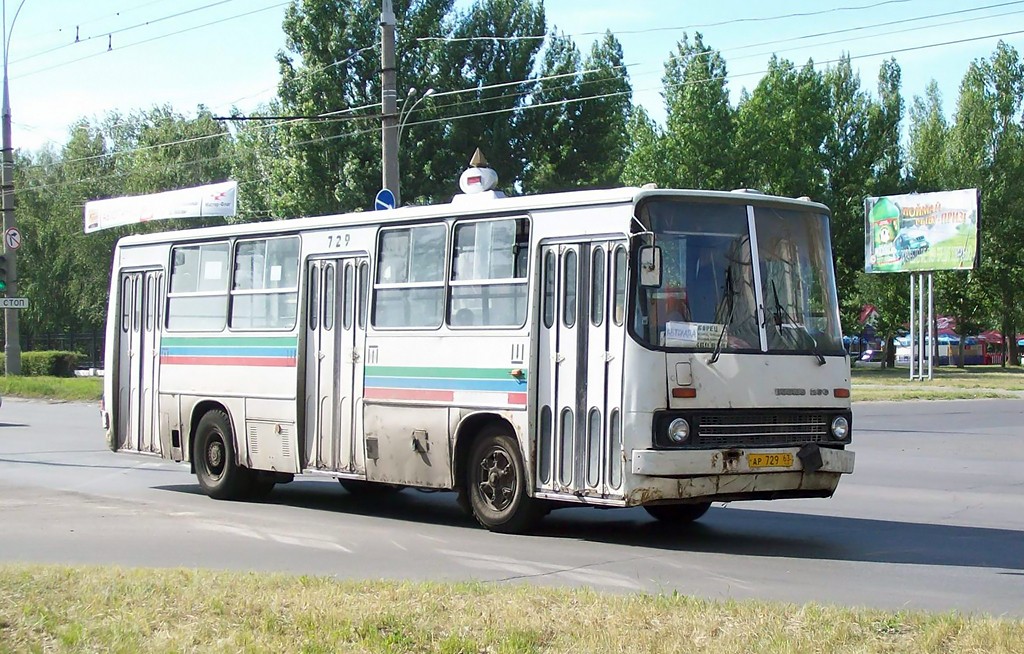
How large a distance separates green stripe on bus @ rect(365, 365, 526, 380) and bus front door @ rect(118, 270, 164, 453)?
413cm

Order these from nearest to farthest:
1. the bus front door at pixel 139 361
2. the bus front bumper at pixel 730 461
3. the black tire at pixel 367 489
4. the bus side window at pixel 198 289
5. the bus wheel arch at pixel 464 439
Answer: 1. the bus front bumper at pixel 730 461
2. the bus wheel arch at pixel 464 439
3. the bus side window at pixel 198 289
4. the black tire at pixel 367 489
5. the bus front door at pixel 139 361

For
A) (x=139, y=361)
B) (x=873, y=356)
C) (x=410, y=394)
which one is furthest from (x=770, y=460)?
(x=873, y=356)

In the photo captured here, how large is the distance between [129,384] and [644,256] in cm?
850

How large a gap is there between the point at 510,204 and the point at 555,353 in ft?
5.05

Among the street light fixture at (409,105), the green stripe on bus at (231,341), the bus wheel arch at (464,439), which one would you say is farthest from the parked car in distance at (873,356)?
the bus wheel arch at (464,439)

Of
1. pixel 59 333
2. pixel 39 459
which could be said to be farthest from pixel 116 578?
pixel 59 333

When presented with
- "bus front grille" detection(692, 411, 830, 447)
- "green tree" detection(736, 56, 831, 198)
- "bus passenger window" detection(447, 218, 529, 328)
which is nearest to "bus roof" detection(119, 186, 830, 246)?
A: "bus passenger window" detection(447, 218, 529, 328)

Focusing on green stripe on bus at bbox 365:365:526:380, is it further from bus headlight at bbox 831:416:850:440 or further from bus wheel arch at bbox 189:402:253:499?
bus headlight at bbox 831:416:850:440

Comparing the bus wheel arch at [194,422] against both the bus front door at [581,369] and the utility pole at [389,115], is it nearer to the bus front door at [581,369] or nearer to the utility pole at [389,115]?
the bus front door at [581,369]

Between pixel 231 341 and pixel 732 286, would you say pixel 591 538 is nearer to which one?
pixel 732 286

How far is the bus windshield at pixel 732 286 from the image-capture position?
446 inches

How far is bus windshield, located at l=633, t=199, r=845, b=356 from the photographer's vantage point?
1134 cm

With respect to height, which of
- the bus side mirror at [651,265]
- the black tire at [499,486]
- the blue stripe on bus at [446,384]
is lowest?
the black tire at [499,486]

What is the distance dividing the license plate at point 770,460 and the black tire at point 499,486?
6.43 feet
